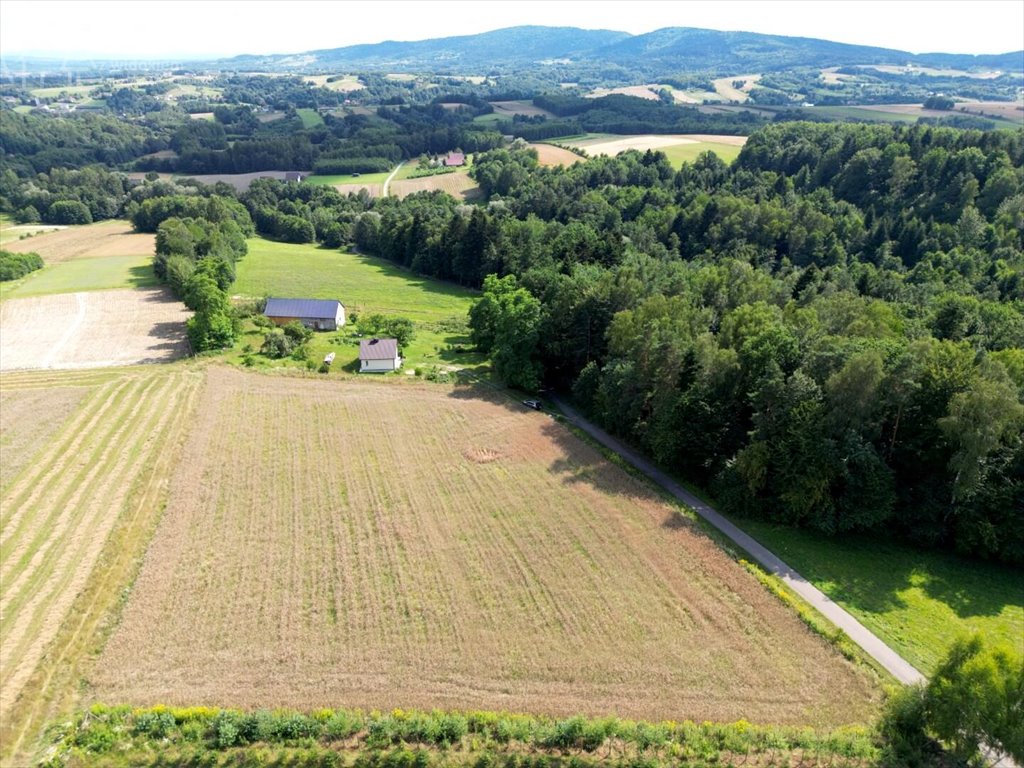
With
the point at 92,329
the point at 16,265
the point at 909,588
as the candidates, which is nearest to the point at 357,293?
the point at 92,329

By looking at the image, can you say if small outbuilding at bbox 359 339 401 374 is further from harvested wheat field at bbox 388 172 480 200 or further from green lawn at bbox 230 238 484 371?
harvested wheat field at bbox 388 172 480 200

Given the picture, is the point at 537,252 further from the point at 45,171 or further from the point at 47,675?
the point at 45,171

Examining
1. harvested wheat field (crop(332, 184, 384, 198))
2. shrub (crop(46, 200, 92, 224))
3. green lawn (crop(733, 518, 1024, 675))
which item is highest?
harvested wheat field (crop(332, 184, 384, 198))

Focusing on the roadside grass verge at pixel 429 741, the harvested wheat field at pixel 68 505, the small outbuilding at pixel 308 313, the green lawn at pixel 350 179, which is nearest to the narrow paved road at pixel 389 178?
the green lawn at pixel 350 179

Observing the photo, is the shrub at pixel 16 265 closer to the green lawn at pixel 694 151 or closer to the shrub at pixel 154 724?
the shrub at pixel 154 724

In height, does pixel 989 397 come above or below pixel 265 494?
above

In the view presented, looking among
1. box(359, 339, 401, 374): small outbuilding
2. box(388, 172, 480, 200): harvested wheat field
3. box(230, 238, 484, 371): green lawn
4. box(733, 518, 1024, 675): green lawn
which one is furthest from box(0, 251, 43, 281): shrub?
box(733, 518, 1024, 675): green lawn

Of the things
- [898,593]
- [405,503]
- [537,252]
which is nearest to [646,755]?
[898,593]
